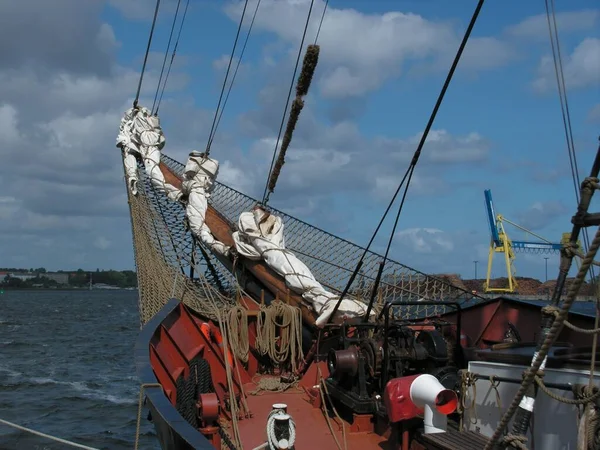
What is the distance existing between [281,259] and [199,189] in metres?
2.68

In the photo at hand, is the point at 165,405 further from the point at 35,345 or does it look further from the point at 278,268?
the point at 35,345

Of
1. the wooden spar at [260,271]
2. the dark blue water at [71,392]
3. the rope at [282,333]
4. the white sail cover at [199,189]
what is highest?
the white sail cover at [199,189]

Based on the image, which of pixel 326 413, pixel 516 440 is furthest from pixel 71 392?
pixel 516 440

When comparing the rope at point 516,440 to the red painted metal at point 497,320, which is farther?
the red painted metal at point 497,320

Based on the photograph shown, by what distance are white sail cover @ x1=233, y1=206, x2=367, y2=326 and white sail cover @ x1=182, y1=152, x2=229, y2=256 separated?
111cm

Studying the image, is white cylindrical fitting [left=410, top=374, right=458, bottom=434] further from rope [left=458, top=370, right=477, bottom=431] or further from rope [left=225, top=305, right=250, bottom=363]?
rope [left=225, top=305, right=250, bottom=363]

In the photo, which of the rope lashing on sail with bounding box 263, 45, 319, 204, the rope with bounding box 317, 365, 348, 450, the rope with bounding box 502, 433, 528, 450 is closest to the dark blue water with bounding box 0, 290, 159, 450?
the rope lashing on sail with bounding box 263, 45, 319, 204

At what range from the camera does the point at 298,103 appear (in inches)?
315

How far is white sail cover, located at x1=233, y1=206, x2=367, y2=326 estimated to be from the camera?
729 cm

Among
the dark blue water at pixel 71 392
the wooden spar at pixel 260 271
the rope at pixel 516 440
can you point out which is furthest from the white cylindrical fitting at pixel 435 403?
the dark blue water at pixel 71 392

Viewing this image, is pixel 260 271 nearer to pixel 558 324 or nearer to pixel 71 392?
pixel 558 324

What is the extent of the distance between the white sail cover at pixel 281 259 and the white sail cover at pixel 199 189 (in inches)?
43.5

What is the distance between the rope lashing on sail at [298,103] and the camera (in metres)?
7.34

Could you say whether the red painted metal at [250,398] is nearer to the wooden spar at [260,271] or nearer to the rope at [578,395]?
the wooden spar at [260,271]
